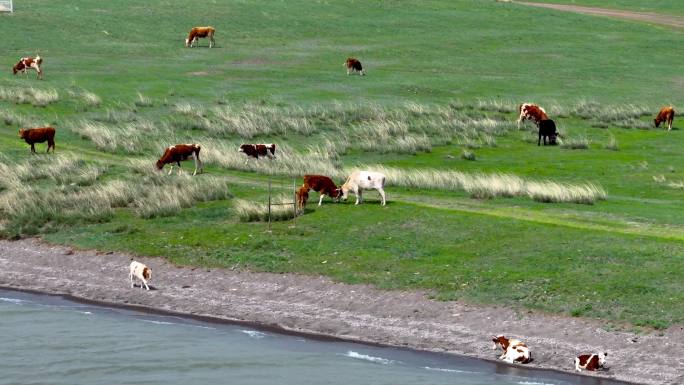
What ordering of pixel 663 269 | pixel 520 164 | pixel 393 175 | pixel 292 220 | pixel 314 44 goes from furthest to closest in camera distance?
pixel 314 44
pixel 520 164
pixel 393 175
pixel 292 220
pixel 663 269

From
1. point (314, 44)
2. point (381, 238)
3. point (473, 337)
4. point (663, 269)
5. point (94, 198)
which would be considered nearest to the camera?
point (473, 337)

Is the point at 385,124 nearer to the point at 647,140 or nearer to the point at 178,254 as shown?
the point at 647,140

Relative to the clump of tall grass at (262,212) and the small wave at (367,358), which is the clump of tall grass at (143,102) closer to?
the clump of tall grass at (262,212)

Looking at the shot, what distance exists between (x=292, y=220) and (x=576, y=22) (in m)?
68.9

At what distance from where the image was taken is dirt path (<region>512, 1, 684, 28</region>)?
10506 cm

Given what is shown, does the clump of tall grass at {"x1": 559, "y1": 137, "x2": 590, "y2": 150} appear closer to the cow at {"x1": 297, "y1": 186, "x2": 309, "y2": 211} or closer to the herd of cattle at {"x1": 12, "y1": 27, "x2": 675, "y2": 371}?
the herd of cattle at {"x1": 12, "y1": 27, "x2": 675, "y2": 371}

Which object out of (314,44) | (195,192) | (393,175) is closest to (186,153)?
(195,192)

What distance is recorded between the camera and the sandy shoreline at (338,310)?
81.5 feet

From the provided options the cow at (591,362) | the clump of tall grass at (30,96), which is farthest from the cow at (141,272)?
the clump of tall grass at (30,96)

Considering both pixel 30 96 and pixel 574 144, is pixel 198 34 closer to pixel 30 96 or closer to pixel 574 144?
pixel 30 96

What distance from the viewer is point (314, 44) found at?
275 feet

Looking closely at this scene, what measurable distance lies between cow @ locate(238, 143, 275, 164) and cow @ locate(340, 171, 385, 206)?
844cm

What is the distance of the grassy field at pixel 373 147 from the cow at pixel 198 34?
1196mm

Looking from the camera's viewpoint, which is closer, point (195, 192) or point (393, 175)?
point (195, 192)
